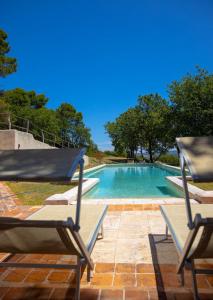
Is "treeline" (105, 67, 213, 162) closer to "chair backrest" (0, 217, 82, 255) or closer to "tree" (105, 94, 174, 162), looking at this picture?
"tree" (105, 94, 174, 162)

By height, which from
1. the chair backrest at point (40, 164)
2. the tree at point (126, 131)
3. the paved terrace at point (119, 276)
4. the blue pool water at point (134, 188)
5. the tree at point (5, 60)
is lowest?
the blue pool water at point (134, 188)

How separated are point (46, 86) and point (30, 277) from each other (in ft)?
114

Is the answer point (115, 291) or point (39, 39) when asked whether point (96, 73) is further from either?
point (115, 291)

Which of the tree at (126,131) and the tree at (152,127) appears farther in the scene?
the tree at (126,131)

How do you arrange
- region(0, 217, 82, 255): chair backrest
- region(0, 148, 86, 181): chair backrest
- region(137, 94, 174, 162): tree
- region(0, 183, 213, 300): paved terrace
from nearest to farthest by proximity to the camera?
region(0, 217, 82, 255): chair backrest, region(0, 148, 86, 181): chair backrest, region(0, 183, 213, 300): paved terrace, region(137, 94, 174, 162): tree

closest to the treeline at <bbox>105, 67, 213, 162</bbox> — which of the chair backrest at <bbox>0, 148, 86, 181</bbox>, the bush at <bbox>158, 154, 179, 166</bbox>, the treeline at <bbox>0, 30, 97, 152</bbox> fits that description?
the bush at <bbox>158, 154, 179, 166</bbox>

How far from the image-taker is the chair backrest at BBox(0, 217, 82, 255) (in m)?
1.65

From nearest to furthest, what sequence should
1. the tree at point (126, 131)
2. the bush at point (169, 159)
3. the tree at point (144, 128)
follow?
the tree at point (144, 128), the bush at point (169, 159), the tree at point (126, 131)

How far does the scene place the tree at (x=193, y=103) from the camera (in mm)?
19594

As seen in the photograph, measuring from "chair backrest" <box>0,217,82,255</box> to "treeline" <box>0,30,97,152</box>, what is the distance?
1032 centimetres

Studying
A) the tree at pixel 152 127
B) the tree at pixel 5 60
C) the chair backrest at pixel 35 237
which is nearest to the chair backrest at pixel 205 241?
the chair backrest at pixel 35 237

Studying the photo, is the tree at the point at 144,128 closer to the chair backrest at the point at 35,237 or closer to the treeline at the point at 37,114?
the treeline at the point at 37,114

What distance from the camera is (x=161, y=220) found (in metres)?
4.42

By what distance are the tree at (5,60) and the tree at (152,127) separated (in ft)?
49.7
